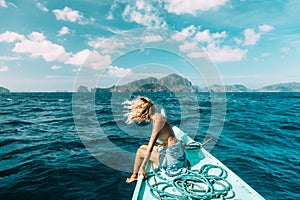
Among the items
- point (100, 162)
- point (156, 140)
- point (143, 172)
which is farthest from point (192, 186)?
point (100, 162)

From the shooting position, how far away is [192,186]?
189 inches

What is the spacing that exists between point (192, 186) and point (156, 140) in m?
1.33

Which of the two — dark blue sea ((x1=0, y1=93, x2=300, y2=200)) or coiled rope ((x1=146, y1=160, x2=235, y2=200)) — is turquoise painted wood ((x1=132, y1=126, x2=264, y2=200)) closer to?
coiled rope ((x1=146, y1=160, x2=235, y2=200))

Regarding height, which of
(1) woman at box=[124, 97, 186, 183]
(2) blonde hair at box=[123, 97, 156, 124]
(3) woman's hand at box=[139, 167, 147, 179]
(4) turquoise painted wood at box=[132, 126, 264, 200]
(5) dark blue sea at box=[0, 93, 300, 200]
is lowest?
(5) dark blue sea at box=[0, 93, 300, 200]

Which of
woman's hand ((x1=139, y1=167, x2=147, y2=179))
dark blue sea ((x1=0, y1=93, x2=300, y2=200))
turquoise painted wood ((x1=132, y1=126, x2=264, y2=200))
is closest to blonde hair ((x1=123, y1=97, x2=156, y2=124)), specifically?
woman's hand ((x1=139, y1=167, x2=147, y2=179))

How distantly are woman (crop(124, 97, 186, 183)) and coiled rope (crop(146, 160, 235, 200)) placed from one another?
30 cm

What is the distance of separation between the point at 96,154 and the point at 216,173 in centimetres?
631

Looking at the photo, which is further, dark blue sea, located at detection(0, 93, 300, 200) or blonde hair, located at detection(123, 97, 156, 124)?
dark blue sea, located at detection(0, 93, 300, 200)

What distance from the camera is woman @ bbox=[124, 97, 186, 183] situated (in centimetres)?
494

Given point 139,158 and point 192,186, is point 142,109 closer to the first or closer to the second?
point 139,158

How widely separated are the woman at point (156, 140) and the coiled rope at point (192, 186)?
0.99ft

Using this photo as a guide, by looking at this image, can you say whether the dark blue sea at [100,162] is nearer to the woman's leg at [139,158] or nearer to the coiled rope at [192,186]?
the woman's leg at [139,158]

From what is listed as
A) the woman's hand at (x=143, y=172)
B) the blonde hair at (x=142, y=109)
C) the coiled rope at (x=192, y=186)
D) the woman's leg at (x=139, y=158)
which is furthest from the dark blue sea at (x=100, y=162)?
the blonde hair at (x=142, y=109)

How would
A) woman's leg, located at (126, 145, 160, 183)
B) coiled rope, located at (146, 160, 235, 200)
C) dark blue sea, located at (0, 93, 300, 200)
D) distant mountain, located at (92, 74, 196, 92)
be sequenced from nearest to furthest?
coiled rope, located at (146, 160, 235, 200) < woman's leg, located at (126, 145, 160, 183) < dark blue sea, located at (0, 93, 300, 200) < distant mountain, located at (92, 74, 196, 92)
